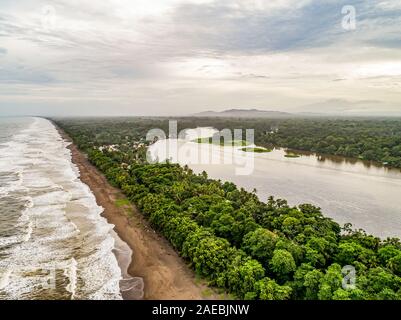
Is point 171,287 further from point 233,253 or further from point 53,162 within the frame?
point 53,162

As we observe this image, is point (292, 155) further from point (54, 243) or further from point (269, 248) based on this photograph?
point (54, 243)

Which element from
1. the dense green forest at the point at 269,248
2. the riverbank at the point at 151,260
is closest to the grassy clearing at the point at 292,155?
the dense green forest at the point at 269,248

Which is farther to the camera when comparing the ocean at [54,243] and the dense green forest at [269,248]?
the ocean at [54,243]

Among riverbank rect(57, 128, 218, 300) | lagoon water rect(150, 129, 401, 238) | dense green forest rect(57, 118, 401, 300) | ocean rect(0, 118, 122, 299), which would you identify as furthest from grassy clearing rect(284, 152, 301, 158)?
ocean rect(0, 118, 122, 299)

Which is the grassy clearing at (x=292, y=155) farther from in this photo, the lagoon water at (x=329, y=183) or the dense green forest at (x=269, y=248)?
the dense green forest at (x=269, y=248)

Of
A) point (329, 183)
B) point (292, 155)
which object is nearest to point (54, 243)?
point (329, 183)

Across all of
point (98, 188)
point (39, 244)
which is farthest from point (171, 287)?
point (98, 188)
